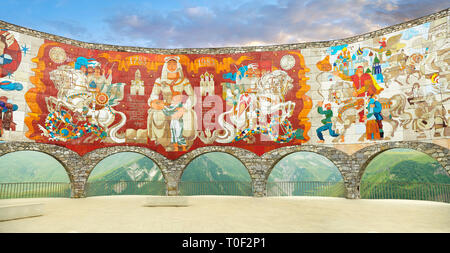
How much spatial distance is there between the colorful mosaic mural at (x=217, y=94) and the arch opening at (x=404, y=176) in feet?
34.5

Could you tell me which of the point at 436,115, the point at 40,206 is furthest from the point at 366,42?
the point at 40,206

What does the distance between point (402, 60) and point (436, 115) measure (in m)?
3.85

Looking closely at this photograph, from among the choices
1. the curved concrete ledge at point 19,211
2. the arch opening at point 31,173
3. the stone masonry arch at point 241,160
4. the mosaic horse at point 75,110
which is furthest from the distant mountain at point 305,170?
the curved concrete ledge at point 19,211

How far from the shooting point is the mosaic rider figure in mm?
20719

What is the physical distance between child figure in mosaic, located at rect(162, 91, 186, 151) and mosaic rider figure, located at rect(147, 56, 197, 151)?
99 mm

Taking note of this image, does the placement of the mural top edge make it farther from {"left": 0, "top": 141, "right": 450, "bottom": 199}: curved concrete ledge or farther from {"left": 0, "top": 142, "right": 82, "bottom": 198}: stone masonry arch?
{"left": 0, "top": 142, "right": 82, "bottom": 198}: stone masonry arch

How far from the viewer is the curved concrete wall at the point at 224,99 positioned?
1773 cm

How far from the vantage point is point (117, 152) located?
20.1 meters

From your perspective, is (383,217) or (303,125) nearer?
(383,217)

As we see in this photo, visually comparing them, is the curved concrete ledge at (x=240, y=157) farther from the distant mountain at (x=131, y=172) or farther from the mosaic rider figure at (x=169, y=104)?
the distant mountain at (x=131, y=172)

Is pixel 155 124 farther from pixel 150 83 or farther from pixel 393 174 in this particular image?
pixel 393 174

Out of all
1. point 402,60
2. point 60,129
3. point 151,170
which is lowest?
point 151,170

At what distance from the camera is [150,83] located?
69.9 feet

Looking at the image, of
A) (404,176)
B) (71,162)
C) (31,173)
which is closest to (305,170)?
(404,176)
